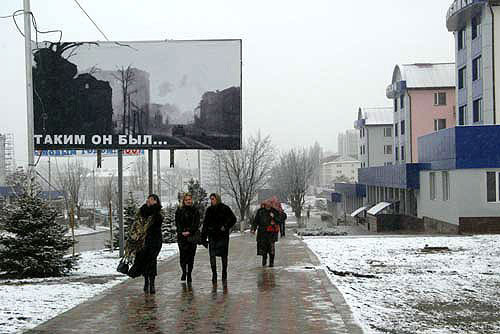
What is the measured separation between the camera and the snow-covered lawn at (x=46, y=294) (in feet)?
27.3

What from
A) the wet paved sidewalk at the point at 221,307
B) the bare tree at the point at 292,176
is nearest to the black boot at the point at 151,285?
the wet paved sidewalk at the point at 221,307

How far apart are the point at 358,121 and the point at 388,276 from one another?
68.9 meters

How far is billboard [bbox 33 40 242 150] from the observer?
1645 centimetres

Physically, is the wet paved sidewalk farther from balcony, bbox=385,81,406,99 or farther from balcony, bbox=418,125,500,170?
balcony, bbox=385,81,406,99

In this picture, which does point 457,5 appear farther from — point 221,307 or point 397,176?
point 221,307

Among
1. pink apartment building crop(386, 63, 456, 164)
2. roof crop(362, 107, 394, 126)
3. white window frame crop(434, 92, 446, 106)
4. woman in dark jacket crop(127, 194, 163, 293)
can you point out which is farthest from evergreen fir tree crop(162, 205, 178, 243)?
roof crop(362, 107, 394, 126)

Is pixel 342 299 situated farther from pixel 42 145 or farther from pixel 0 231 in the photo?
pixel 42 145

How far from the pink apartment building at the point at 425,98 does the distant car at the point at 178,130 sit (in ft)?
135

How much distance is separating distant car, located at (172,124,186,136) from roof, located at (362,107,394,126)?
61.0 meters

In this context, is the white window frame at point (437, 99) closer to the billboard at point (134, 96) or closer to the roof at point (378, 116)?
the roof at point (378, 116)

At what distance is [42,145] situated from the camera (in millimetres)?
16547

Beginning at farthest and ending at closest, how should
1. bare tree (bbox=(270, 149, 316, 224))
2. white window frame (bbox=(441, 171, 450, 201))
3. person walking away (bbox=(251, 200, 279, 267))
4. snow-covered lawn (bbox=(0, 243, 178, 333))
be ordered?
1. bare tree (bbox=(270, 149, 316, 224))
2. white window frame (bbox=(441, 171, 450, 201))
3. person walking away (bbox=(251, 200, 279, 267))
4. snow-covered lawn (bbox=(0, 243, 178, 333))

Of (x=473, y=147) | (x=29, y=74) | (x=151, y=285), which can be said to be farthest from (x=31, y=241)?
(x=473, y=147)

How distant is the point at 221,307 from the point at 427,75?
4980 centimetres
